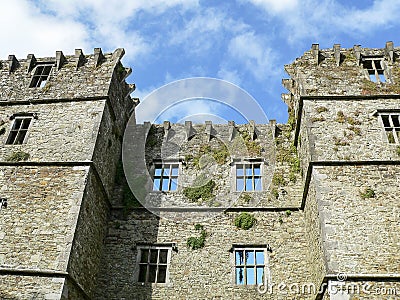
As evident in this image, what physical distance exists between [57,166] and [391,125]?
1147 cm

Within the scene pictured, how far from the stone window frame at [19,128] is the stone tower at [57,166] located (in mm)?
34

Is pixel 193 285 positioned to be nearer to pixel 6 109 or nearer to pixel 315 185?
pixel 315 185

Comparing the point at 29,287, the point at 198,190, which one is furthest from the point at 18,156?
the point at 198,190

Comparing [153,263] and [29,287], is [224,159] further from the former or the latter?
[29,287]

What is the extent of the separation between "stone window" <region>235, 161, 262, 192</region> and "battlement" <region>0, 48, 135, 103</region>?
19.9 feet

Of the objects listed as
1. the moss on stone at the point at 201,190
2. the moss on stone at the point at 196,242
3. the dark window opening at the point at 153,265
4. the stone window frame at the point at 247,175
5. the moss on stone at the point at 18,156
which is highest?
the stone window frame at the point at 247,175

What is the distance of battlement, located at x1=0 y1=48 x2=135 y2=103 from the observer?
55.2 ft

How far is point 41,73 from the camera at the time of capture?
59.1ft

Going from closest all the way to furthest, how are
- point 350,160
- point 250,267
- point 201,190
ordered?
point 350,160, point 250,267, point 201,190

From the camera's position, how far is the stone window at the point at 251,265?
14.4 meters

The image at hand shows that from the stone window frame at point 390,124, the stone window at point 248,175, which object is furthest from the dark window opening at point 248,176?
the stone window frame at point 390,124

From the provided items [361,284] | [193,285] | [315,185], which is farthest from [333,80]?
[193,285]

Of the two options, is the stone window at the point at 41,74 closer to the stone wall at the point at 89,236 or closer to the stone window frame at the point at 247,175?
the stone wall at the point at 89,236

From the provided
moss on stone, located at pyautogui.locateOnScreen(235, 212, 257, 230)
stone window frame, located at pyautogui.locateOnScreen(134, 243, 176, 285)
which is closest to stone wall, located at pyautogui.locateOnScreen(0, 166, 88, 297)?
stone window frame, located at pyautogui.locateOnScreen(134, 243, 176, 285)
